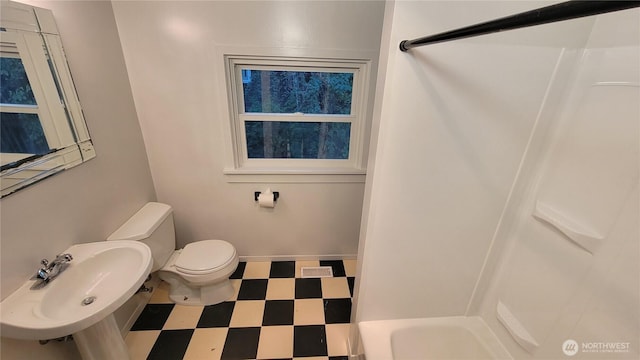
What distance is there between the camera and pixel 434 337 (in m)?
1.34

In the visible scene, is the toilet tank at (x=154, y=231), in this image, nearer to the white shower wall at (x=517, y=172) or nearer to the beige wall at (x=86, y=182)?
the beige wall at (x=86, y=182)

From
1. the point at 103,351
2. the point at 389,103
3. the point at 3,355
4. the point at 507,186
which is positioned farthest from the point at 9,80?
the point at 507,186

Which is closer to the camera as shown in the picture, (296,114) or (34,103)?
(34,103)

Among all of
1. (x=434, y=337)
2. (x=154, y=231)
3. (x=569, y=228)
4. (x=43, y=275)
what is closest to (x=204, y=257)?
(x=154, y=231)

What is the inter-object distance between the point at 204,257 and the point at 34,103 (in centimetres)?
112

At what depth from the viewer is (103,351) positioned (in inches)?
42.8

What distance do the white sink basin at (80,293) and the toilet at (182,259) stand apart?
24 cm

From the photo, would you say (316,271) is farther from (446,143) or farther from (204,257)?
(446,143)

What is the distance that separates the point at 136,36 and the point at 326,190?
5.06ft

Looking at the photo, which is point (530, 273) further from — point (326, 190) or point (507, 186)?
point (326, 190)

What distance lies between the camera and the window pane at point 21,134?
2.90 ft

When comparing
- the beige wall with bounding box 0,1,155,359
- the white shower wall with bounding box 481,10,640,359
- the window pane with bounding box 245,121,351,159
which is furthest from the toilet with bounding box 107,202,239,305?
the white shower wall with bounding box 481,10,640,359

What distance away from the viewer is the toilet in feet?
4.89

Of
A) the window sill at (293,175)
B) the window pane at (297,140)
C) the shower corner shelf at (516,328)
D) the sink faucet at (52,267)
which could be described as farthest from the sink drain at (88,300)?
the shower corner shelf at (516,328)
